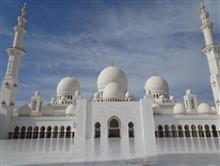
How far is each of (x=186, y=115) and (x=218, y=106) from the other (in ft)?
10.0

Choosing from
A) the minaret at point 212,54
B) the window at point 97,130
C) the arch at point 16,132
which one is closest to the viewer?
the window at point 97,130

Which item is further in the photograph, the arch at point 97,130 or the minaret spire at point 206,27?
the minaret spire at point 206,27

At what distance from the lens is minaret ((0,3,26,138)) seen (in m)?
15.3

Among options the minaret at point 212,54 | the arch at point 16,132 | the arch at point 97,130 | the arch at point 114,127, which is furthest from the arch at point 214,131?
the arch at point 16,132

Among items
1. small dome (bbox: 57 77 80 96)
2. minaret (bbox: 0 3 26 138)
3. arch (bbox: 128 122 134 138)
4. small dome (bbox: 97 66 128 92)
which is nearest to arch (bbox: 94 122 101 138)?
arch (bbox: 128 122 134 138)

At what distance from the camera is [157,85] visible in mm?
22359

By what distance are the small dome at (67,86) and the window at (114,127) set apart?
354 inches

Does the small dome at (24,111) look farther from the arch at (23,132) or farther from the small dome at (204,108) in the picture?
the small dome at (204,108)

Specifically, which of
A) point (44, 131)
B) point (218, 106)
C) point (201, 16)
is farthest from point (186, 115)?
point (44, 131)

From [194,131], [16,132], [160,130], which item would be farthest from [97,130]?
[194,131]

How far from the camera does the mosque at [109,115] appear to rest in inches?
565

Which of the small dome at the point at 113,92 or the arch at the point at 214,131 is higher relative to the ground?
the small dome at the point at 113,92

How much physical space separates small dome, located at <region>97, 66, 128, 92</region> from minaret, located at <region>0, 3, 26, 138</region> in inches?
339

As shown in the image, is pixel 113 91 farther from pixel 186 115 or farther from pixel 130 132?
pixel 186 115
